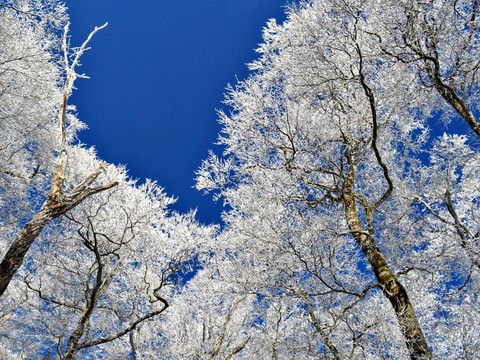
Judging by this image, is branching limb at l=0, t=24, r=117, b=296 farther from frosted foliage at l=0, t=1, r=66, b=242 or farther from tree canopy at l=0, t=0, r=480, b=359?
frosted foliage at l=0, t=1, r=66, b=242

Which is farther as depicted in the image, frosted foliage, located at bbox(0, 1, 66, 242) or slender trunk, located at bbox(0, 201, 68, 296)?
frosted foliage, located at bbox(0, 1, 66, 242)

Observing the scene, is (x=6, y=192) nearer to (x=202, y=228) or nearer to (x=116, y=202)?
(x=116, y=202)

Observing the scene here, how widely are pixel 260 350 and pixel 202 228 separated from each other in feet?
14.3

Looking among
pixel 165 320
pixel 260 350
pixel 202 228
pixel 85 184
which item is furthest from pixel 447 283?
pixel 165 320

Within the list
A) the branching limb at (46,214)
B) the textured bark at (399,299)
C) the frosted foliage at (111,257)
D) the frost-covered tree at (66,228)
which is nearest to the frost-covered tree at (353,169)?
the textured bark at (399,299)

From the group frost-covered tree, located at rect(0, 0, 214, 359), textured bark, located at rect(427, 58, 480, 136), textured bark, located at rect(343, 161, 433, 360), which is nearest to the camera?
textured bark, located at rect(343, 161, 433, 360)

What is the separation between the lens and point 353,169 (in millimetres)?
6180

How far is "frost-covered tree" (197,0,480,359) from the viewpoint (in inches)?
198

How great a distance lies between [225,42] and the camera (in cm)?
7869

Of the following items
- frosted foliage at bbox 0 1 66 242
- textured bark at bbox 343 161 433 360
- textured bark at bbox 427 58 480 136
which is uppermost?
frosted foliage at bbox 0 1 66 242

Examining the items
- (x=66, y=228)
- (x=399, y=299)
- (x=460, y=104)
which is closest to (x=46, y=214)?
(x=399, y=299)

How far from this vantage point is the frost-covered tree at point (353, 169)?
5.02m

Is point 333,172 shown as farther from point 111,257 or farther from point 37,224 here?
point 111,257

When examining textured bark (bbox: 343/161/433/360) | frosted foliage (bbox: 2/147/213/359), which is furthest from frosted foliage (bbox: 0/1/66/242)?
textured bark (bbox: 343/161/433/360)
